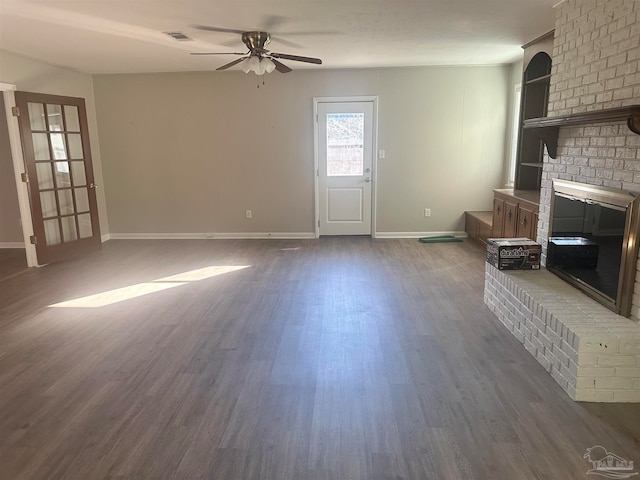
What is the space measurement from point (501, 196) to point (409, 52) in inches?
81.8

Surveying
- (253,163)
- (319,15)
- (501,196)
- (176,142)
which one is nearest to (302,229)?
(253,163)

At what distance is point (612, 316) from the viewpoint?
261cm

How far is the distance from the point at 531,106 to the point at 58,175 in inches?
239

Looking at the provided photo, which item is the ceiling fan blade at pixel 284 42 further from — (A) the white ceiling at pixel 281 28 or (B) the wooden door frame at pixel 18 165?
(B) the wooden door frame at pixel 18 165

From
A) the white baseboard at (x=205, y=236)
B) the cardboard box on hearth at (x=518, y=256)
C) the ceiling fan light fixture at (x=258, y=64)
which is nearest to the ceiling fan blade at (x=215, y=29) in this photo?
the ceiling fan light fixture at (x=258, y=64)

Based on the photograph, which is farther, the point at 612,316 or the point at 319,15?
the point at 319,15

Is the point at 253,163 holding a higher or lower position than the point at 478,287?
higher

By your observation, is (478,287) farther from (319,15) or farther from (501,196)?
(319,15)

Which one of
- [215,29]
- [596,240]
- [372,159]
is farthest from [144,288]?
[596,240]

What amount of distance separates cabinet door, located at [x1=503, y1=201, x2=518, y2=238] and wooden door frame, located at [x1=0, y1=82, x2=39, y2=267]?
18.9 feet

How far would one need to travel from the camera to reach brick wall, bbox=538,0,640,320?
258 cm

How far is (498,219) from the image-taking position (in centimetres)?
537

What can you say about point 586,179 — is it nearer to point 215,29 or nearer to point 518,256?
point 518,256
